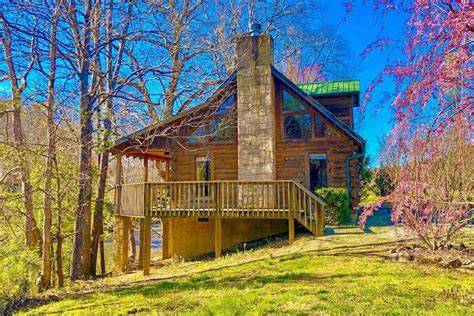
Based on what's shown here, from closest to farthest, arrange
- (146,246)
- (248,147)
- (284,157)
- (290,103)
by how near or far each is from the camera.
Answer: (146,246)
(248,147)
(284,157)
(290,103)

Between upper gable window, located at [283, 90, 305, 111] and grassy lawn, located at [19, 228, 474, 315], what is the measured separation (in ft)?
20.8

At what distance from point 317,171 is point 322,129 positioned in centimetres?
166

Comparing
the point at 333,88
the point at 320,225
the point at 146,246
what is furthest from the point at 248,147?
the point at 333,88

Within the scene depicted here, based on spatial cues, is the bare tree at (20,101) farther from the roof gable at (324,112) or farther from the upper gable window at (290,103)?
the upper gable window at (290,103)

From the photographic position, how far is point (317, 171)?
1438 cm

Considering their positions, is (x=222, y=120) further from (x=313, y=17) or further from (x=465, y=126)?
(x=313, y=17)

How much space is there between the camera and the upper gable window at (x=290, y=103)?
14492mm

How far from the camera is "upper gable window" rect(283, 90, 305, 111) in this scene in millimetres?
14492

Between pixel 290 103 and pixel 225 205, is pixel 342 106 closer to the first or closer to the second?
pixel 290 103

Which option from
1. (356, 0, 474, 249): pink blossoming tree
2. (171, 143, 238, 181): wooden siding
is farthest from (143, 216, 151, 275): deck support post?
(356, 0, 474, 249): pink blossoming tree

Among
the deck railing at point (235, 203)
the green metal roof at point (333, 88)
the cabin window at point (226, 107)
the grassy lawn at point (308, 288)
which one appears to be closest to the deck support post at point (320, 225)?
the deck railing at point (235, 203)

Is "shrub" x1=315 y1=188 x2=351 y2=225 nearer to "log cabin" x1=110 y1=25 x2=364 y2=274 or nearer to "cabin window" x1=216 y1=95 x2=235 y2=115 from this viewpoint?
"log cabin" x1=110 y1=25 x2=364 y2=274

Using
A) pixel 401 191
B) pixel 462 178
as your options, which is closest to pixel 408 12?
pixel 401 191

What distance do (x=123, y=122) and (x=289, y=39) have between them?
1460 centimetres
